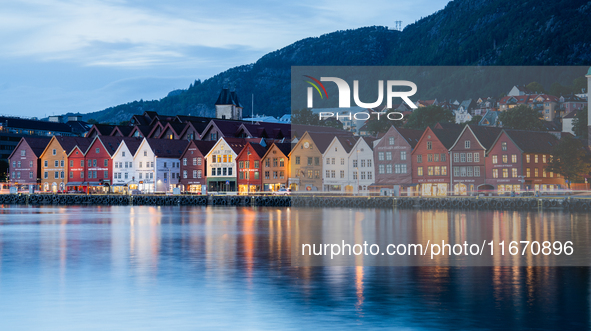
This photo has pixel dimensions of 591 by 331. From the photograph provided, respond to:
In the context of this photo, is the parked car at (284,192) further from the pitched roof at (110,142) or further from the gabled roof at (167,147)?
the pitched roof at (110,142)

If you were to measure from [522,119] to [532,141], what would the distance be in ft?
68.4

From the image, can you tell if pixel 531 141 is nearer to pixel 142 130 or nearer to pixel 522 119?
pixel 522 119

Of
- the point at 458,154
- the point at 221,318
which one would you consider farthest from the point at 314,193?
the point at 221,318

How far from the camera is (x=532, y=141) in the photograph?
10206 cm

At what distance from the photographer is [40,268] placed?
1446 inches

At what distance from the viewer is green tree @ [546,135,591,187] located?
96312 millimetres

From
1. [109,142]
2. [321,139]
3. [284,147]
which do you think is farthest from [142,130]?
[321,139]

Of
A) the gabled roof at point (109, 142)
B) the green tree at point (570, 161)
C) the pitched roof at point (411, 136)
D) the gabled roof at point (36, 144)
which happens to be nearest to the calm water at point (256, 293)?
the green tree at point (570, 161)

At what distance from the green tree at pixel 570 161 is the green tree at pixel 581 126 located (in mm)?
18819

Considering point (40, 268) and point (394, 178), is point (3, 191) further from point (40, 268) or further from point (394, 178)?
point (40, 268)

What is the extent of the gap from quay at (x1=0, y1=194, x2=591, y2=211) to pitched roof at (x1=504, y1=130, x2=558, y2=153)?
1692 cm

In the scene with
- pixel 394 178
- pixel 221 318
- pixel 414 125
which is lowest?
pixel 221 318

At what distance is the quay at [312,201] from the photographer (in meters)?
83.4

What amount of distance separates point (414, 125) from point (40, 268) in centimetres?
10423
